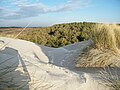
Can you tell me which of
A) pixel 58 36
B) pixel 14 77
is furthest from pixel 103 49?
pixel 58 36

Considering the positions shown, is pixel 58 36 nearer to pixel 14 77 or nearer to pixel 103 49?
pixel 103 49

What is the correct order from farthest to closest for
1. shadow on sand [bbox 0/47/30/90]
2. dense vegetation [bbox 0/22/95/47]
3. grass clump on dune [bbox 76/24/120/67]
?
1. dense vegetation [bbox 0/22/95/47]
2. grass clump on dune [bbox 76/24/120/67]
3. shadow on sand [bbox 0/47/30/90]

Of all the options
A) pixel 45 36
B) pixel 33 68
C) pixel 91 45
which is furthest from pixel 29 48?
pixel 45 36

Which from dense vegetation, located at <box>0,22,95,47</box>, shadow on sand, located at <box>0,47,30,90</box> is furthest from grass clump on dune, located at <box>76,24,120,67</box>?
dense vegetation, located at <box>0,22,95,47</box>

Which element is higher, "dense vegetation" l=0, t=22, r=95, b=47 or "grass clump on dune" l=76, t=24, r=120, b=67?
"grass clump on dune" l=76, t=24, r=120, b=67

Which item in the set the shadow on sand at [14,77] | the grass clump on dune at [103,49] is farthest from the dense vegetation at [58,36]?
the shadow on sand at [14,77]

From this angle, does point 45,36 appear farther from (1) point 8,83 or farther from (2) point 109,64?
(1) point 8,83

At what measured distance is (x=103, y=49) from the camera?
23.8ft

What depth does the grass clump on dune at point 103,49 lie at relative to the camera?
6.76m

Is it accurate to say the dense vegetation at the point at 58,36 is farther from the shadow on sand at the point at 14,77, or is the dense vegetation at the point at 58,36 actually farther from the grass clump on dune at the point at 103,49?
the shadow on sand at the point at 14,77

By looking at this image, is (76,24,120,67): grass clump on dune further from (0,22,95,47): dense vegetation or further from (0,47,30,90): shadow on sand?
(0,22,95,47): dense vegetation

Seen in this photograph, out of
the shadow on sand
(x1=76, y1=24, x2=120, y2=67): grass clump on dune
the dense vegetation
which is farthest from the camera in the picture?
the dense vegetation

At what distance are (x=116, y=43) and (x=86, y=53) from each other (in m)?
0.93

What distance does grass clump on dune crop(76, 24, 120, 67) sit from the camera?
676cm
